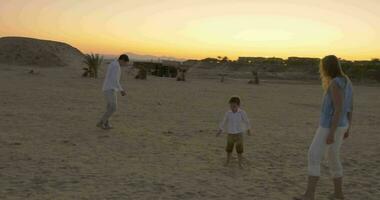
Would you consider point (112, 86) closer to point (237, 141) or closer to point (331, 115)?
point (237, 141)

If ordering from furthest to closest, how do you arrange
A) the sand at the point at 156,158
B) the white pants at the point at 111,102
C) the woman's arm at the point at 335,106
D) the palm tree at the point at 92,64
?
1. the palm tree at the point at 92,64
2. the white pants at the point at 111,102
3. the sand at the point at 156,158
4. the woman's arm at the point at 335,106

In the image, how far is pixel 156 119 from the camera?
1311 centimetres

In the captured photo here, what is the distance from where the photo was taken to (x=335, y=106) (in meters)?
5.59

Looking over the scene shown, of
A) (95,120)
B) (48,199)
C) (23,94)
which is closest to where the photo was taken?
(48,199)

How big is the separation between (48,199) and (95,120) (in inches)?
262

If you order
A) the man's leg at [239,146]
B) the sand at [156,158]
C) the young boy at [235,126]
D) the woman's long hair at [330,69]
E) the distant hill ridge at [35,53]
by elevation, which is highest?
the distant hill ridge at [35,53]

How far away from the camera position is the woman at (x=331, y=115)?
562cm

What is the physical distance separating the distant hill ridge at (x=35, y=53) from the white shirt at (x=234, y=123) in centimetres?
4603

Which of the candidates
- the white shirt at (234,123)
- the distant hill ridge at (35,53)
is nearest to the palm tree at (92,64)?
the distant hill ridge at (35,53)

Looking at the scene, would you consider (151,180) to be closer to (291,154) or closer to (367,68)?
(291,154)

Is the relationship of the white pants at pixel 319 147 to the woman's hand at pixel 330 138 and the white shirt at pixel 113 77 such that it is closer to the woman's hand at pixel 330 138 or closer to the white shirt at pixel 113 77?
the woman's hand at pixel 330 138

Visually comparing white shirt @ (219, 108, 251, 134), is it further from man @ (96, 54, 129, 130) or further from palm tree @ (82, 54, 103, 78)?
palm tree @ (82, 54, 103, 78)

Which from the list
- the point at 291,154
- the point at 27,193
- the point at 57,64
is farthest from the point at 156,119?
the point at 57,64

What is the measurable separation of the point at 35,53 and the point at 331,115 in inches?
2057
